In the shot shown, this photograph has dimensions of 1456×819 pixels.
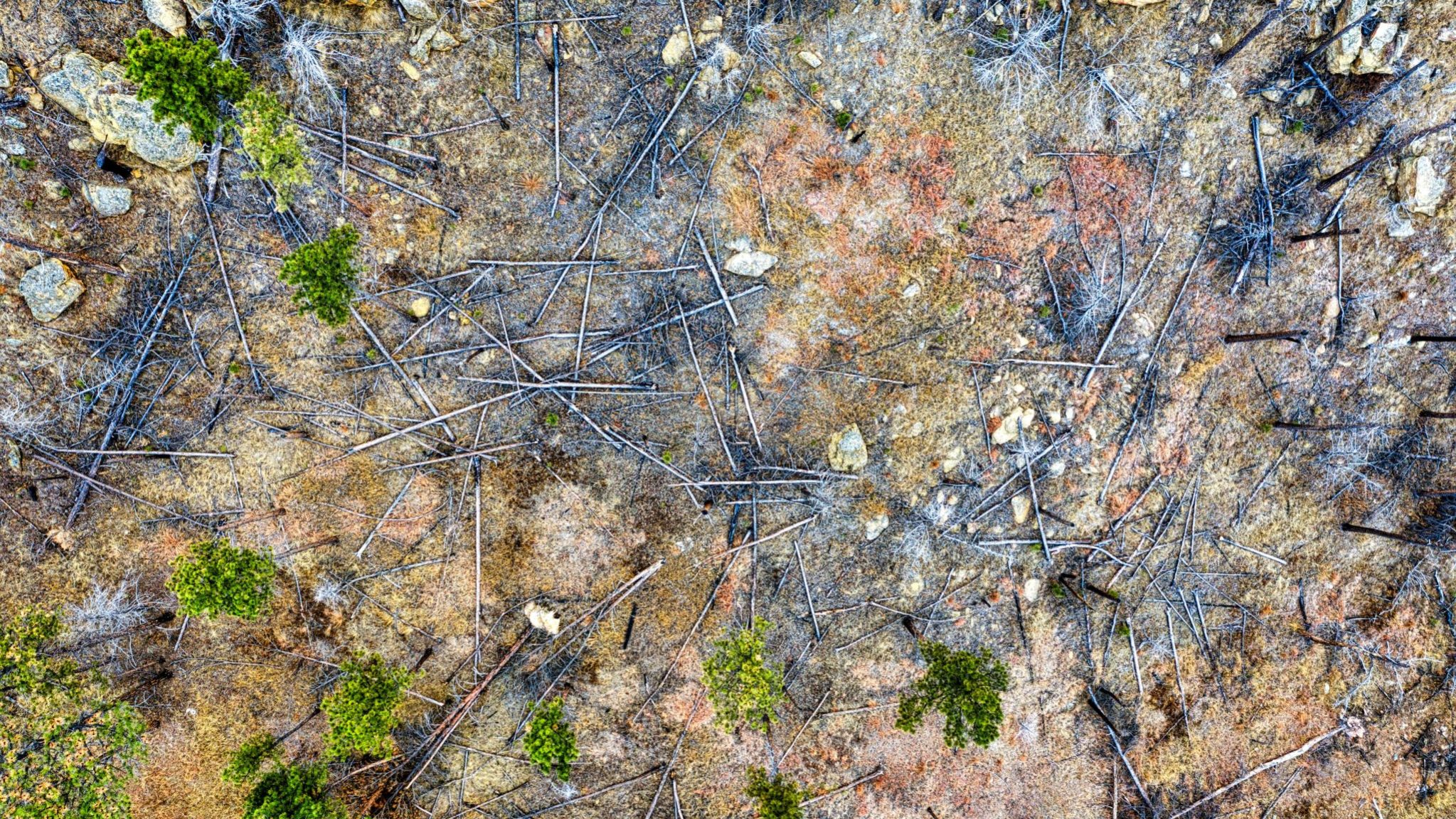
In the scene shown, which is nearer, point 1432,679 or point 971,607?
point 971,607

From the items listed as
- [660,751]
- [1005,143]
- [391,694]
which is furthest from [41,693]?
[1005,143]

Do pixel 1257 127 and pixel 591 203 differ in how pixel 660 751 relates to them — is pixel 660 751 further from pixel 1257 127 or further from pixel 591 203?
pixel 1257 127

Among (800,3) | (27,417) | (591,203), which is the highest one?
(800,3)

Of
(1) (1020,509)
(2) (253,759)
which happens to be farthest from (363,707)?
(1) (1020,509)

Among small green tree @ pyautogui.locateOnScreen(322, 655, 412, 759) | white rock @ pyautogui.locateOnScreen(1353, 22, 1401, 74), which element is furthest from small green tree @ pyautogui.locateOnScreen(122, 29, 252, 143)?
white rock @ pyautogui.locateOnScreen(1353, 22, 1401, 74)

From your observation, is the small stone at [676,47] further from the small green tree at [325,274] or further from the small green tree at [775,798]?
the small green tree at [775,798]

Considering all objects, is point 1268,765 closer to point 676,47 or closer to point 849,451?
point 849,451

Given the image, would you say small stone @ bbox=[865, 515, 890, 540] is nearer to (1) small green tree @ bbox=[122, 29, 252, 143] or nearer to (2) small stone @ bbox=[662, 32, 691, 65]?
(2) small stone @ bbox=[662, 32, 691, 65]
